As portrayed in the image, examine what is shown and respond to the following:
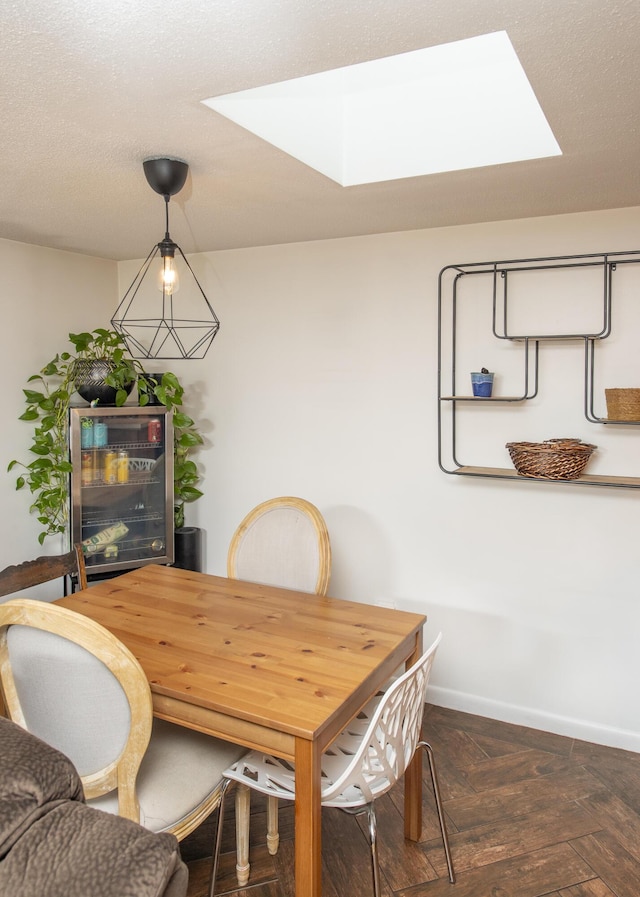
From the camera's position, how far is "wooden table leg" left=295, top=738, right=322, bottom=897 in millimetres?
1484

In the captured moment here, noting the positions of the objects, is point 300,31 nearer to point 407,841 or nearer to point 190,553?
point 407,841

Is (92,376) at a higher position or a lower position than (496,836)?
higher

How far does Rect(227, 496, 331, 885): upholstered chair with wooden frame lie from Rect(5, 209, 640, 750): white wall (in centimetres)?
→ 65

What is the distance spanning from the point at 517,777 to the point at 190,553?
1.94 meters

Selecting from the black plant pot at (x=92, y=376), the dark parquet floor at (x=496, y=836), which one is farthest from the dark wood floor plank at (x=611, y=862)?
the black plant pot at (x=92, y=376)

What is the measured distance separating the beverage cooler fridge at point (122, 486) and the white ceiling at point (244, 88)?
99cm

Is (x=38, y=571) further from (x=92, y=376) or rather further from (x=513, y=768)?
(x=513, y=768)

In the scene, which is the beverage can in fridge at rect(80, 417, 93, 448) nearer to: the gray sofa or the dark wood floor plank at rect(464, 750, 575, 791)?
the dark wood floor plank at rect(464, 750, 575, 791)

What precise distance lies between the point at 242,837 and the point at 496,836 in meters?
0.85

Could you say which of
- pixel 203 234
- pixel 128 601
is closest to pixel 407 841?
pixel 128 601

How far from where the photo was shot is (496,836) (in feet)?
7.14

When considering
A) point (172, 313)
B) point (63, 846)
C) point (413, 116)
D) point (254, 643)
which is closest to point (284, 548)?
point (254, 643)

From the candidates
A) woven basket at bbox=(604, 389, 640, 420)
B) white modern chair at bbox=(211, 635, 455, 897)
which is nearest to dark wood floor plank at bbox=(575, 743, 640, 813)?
white modern chair at bbox=(211, 635, 455, 897)

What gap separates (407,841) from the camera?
215 centimetres
